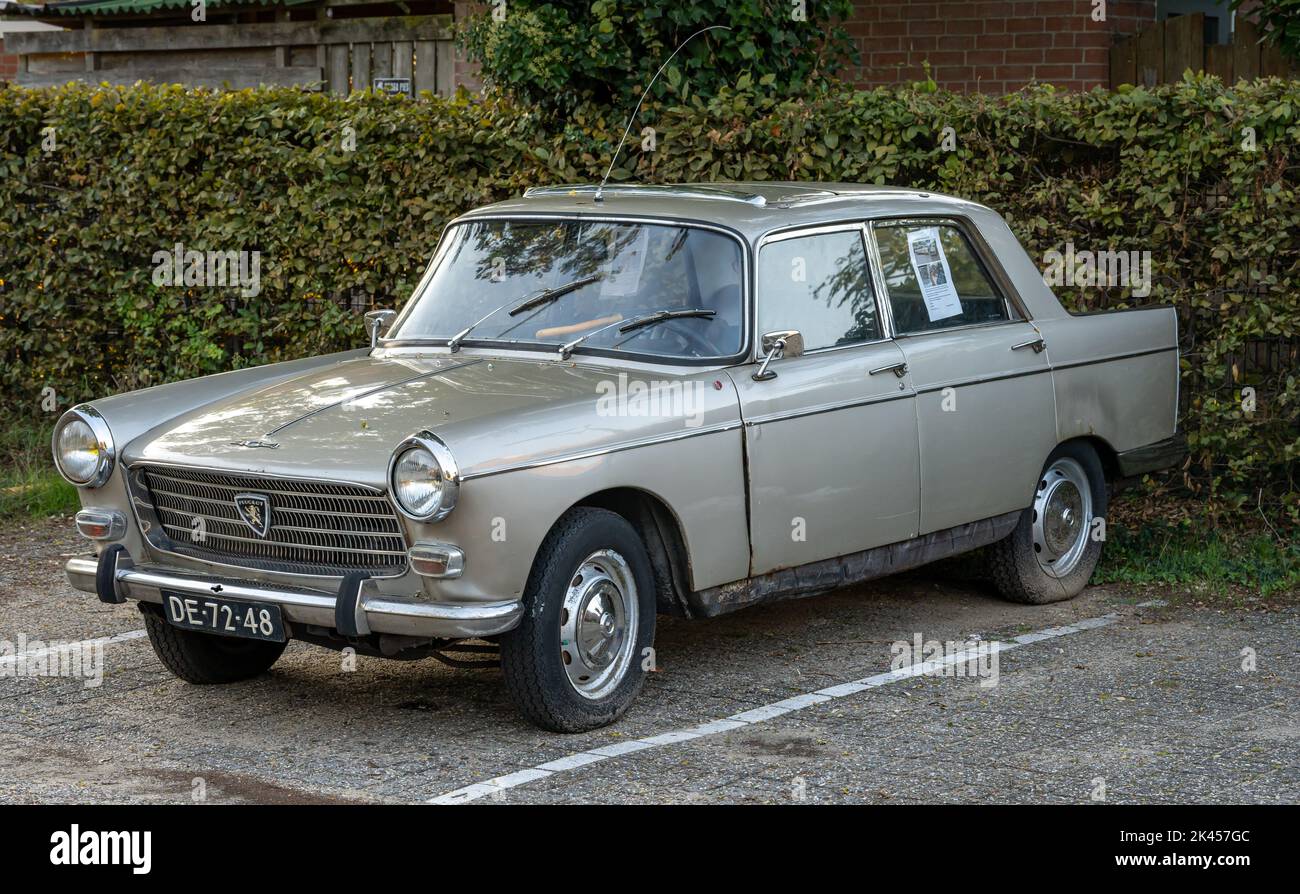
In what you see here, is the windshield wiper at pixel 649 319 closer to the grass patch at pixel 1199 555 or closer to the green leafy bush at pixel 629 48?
the grass patch at pixel 1199 555

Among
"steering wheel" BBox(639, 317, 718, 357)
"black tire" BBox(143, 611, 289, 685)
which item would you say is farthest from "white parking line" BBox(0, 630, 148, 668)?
"steering wheel" BBox(639, 317, 718, 357)

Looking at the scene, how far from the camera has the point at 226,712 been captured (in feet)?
20.0

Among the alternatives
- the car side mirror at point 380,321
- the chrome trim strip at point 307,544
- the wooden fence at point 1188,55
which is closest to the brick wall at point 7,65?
the wooden fence at point 1188,55

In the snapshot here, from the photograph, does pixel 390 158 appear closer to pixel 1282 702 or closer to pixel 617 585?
pixel 617 585

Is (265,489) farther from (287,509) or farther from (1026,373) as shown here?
(1026,373)

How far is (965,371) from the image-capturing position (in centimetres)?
699

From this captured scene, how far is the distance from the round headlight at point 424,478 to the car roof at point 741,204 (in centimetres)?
167

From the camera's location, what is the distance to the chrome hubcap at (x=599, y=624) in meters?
5.63

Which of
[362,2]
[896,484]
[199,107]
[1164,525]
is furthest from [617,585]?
[362,2]

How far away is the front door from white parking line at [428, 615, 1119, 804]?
0.49 meters

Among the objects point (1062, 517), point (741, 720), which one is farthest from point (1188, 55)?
point (741, 720)

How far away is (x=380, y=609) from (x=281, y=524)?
1.81 feet

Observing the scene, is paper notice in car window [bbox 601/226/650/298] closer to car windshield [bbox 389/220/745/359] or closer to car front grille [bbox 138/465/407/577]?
car windshield [bbox 389/220/745/359]

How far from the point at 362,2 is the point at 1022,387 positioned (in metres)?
9.07
